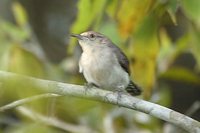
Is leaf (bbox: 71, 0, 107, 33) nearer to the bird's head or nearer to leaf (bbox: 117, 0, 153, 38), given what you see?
leaf (bbox: 117, 0, 153, 38)

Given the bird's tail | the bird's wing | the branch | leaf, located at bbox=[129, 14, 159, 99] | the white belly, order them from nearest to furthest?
the branch, leaf, located at bbox=[129, 14, 159, 99], the white belly, the bird's wing, the bird's tail

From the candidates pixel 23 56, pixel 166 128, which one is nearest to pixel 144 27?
pixel 23 56

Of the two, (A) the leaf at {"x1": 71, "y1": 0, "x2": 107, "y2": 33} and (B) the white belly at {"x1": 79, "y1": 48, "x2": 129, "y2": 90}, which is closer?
(A) the leaf at {"x1": 71, "y1": 0, "x2": 107, "y2": 33}

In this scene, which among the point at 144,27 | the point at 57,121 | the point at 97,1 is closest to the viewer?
the point at 97,1

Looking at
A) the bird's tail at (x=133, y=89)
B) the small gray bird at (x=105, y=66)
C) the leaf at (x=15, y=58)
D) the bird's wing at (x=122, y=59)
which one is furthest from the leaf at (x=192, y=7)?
the bird's tail at (x=133, y=89)

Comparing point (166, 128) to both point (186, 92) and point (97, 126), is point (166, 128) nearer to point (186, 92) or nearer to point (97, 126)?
point (97, 126)

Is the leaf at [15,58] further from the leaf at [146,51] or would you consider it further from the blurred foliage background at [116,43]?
the leaf at [146,51]

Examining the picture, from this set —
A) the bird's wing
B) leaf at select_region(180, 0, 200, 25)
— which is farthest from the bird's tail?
leaf at select_region(180, 0, 200, 25)
